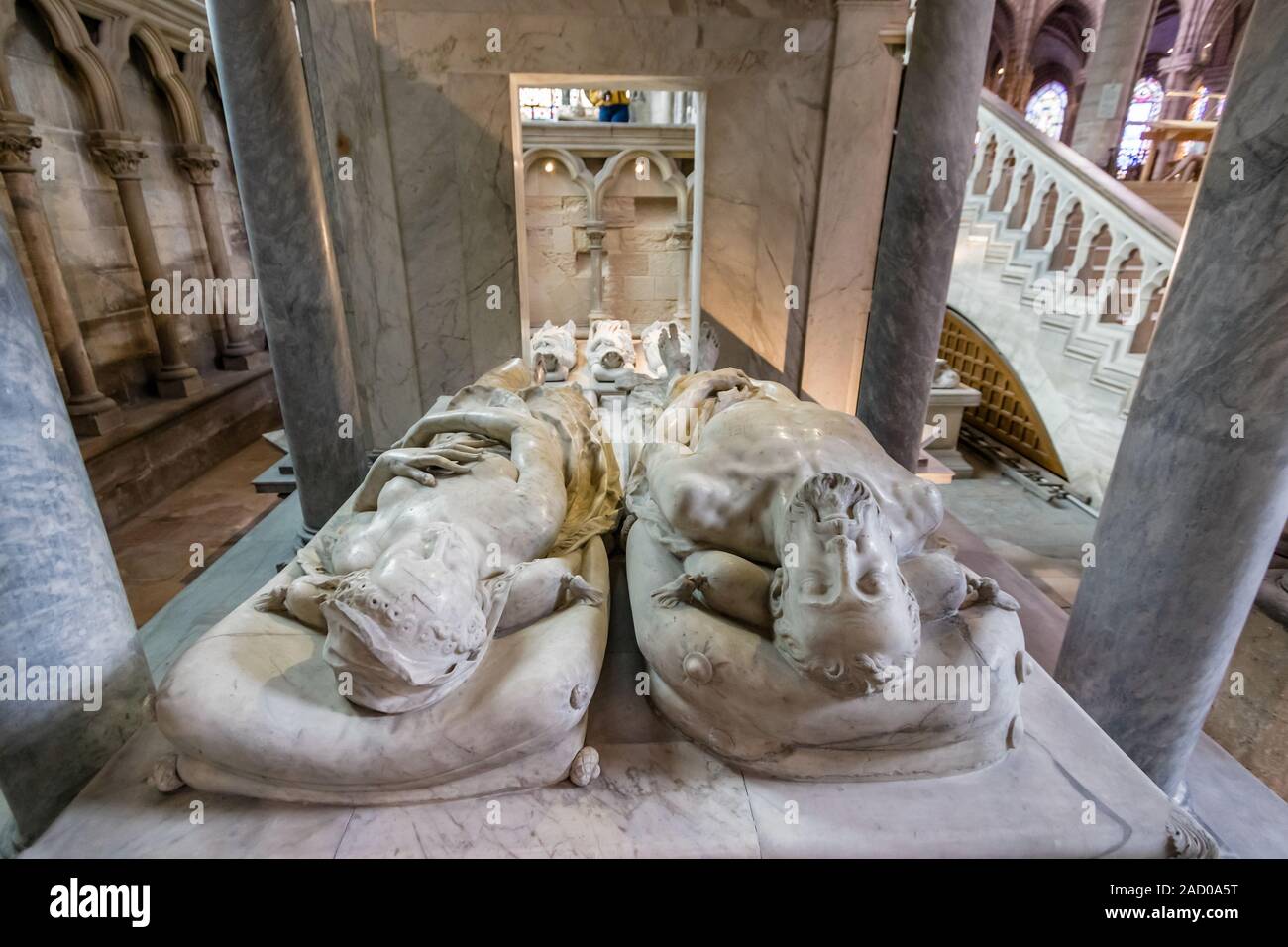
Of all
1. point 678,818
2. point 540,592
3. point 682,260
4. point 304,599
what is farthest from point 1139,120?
point 304,599

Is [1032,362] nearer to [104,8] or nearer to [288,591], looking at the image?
[288,591]

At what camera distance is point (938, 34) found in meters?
3.55

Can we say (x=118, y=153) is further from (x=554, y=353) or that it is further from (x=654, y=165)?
(x=654, y=165)

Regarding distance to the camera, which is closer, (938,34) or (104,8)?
(938,34)

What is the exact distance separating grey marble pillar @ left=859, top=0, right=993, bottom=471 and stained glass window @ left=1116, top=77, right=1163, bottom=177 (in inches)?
522

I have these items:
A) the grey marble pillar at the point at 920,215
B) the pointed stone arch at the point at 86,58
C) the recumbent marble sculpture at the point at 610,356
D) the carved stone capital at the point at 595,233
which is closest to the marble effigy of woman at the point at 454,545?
the recumbent marble sculpture at the point at 610,356

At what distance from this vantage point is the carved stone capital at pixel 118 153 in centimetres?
629

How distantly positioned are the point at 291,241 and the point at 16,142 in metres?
3.70

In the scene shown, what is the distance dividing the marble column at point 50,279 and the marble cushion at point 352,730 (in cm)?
554

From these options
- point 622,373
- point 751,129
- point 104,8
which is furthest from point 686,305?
point 104,8

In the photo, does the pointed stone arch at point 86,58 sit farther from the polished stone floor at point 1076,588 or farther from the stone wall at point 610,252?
the polished stone floor at point 1076,588

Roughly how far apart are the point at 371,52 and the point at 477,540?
358cm

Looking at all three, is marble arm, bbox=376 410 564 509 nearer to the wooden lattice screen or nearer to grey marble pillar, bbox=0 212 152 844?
grey marble pillar, bbox=0 212 152 844
